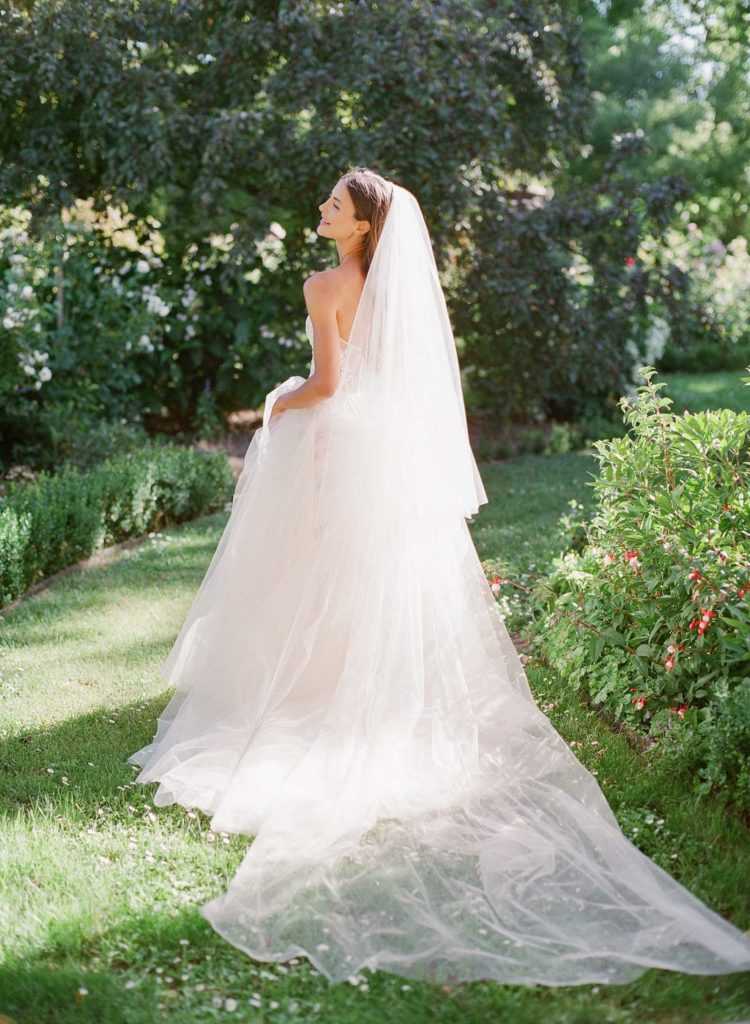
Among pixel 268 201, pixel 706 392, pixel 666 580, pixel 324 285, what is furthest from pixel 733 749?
pixel 706 392

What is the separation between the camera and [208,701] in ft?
13.4

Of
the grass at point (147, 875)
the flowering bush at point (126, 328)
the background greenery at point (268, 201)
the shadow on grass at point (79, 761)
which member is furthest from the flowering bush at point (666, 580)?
the background greenery at point (268, 201)

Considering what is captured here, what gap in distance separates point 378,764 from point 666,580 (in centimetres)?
124

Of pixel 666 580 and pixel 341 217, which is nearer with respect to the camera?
pixel 666 580

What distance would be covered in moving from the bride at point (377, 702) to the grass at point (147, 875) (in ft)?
0.39

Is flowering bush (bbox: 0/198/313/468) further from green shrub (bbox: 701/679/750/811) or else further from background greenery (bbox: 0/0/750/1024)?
green shrub (bbox: 701/679/750/811)

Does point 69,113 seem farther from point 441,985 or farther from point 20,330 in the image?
point 441,985

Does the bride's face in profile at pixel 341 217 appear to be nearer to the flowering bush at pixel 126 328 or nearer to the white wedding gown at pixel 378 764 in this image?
the white wedding gown at pixel 378 764

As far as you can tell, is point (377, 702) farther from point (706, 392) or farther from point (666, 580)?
point (706, 392)

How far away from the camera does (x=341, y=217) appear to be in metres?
4.06

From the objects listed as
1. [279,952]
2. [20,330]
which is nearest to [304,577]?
[279,952]

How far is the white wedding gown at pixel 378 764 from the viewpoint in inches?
106

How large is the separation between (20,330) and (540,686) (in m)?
5.35

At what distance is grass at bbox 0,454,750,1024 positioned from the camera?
2441 millimetres
